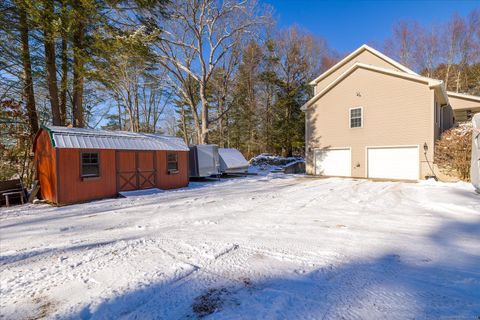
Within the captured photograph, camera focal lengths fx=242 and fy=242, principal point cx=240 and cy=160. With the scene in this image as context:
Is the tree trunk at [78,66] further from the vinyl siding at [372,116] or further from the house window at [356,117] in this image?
the house window at [356,117]

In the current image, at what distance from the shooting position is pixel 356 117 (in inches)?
579

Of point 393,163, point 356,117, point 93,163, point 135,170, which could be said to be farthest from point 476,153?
point 93,163

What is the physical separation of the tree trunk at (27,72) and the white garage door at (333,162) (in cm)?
1573

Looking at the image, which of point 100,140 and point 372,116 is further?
point 372,116

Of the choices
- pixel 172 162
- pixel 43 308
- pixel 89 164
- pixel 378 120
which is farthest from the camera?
pixel 378 120

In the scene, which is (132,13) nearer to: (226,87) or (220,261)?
(226,87)

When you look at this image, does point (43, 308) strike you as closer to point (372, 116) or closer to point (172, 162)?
point (172, 162)

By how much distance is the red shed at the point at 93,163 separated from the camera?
8.38 metres

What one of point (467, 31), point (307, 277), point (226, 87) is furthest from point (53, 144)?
point (467, 31)

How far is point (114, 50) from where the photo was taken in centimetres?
1169

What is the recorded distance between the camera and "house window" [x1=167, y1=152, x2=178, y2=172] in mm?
12008

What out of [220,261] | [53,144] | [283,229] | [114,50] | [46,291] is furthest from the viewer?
[114,50]

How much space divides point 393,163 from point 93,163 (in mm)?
14697

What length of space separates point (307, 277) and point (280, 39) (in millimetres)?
26504
